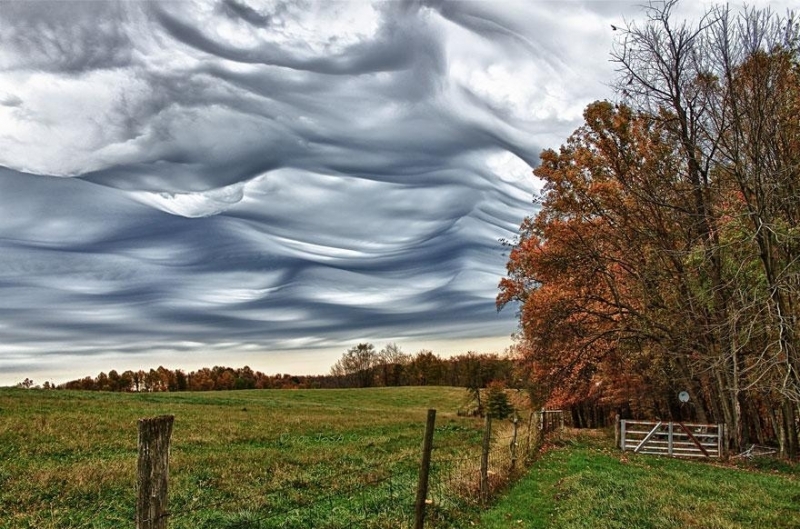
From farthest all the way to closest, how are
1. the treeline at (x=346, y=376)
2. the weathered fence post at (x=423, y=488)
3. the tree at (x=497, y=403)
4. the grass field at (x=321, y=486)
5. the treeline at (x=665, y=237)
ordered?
the treeline at (x=346, y=376), the tree at (x=497, y=403), the treeline at (x=665, y=237), the grass field at (x=321, y=486), the weathered fence post at (x=423, y=488)

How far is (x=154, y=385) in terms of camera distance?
338 feet

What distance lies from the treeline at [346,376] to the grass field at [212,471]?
218 ft

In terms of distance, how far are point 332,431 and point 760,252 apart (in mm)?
19785

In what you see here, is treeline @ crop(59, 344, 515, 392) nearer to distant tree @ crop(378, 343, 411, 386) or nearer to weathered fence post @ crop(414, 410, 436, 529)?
distant tree @ crop(378, 343, 411, 386)

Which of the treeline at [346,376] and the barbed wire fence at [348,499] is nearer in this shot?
the barbed wire fence at [348,499]

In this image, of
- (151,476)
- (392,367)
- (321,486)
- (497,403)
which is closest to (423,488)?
(151,476)

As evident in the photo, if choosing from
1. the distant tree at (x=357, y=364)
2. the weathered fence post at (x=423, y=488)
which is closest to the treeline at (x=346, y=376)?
the distant tree at (x=357, y=364)

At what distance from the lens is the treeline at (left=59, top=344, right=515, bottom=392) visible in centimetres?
9844

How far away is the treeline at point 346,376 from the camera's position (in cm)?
9844

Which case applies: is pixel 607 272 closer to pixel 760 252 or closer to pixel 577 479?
pixel 760 252

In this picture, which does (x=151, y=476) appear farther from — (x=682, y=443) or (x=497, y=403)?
(x=497, y=403)

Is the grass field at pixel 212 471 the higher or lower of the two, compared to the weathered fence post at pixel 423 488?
lower

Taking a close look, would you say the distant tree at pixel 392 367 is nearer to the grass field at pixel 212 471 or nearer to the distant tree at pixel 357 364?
the distant tree at pixel 357 364

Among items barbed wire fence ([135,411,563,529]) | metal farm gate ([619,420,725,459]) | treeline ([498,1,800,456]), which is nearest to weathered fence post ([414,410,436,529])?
barbed wire fence ([135,411,563,529])
